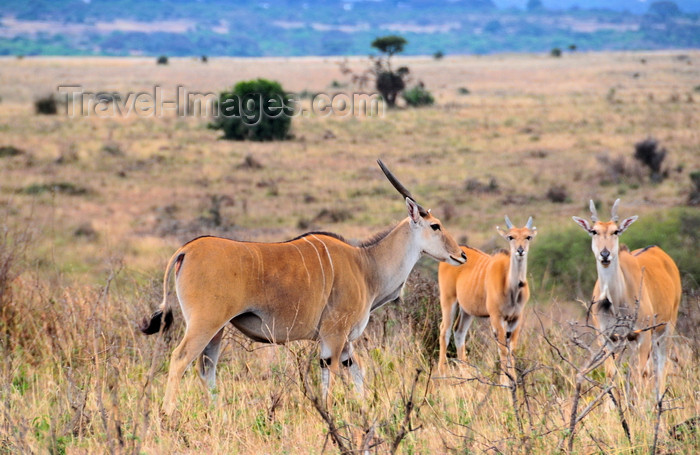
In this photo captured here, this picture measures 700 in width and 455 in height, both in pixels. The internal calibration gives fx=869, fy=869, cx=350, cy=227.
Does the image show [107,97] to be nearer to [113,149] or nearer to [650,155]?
[113,149]

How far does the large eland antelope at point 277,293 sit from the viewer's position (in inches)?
191

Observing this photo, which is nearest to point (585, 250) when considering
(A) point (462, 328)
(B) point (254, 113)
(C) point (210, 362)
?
(A) point (462, 328)

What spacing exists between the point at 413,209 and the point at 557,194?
14855 mm

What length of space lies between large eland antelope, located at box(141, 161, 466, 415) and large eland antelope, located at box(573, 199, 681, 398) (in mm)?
1439

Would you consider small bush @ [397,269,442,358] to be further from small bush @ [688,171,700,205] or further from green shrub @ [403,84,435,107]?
green shrub @ [403,84,435,107]

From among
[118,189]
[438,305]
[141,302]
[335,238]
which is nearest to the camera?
[335,238]

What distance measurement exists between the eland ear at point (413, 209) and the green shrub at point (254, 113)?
2445 centimetres

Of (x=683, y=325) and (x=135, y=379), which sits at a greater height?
(x=135, y=379)

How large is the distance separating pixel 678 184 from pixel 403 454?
19115mm

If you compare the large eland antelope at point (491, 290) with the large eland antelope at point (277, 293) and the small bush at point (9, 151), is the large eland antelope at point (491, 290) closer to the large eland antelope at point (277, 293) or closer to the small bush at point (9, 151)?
the large eland antelope at point (277, 293)

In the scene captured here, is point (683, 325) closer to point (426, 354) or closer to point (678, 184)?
point (426, 354)

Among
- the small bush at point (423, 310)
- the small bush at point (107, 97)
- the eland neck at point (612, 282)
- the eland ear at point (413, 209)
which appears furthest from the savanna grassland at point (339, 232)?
the small bush at point (107, 97)

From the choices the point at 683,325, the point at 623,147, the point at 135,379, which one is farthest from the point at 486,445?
the point at 623,147

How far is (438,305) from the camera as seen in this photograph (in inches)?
314
